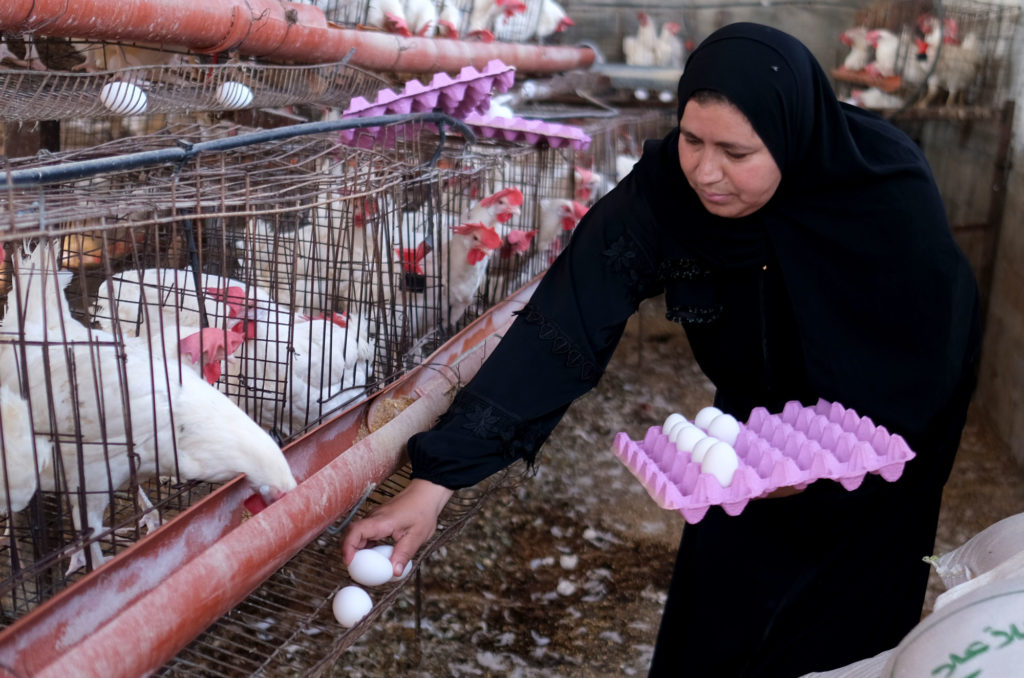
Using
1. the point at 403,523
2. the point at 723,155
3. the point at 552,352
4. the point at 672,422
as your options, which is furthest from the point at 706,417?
the point at 403,523

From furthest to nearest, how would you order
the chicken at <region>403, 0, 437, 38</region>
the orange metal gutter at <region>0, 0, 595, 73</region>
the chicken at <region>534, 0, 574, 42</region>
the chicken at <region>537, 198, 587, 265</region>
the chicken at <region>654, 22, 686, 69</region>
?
Answer: the chicken at <region>654, 22, 686, 69</region> → the chicken at <region>534, 0, 574, 42</region> → the chicken at <region>403, 0, 437, 38</region> → the chicken at <region>537, 198, 587, 265</region> → the orange metal gutter at <region>0, 0, 595, 73</region>

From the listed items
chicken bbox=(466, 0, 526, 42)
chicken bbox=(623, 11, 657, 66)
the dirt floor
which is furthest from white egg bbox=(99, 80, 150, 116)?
chicken bbox=(623, 11, 657, 66)

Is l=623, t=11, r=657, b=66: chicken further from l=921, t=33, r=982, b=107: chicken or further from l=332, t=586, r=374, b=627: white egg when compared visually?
l=332, t=586, r=374, b=627: white egg

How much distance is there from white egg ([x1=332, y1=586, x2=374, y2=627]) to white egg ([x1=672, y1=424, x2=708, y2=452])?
588 mm

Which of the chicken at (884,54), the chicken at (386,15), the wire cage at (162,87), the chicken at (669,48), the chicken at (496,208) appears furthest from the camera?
the chicken at (669,48)

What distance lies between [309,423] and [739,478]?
1.23m

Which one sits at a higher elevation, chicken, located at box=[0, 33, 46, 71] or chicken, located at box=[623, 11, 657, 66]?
chicken, located at box=[623, 11, 657, 66]

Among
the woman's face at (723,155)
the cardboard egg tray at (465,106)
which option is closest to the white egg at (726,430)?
the woman's face at (723,155)

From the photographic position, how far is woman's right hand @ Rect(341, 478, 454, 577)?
4.45 feet

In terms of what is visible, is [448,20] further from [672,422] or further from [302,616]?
[302,616]

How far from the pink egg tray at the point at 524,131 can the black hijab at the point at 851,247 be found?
172 centimetres

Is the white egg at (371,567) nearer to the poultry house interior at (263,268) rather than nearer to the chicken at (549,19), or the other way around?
the poultry house interior at (263,268)

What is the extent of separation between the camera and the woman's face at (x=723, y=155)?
4.58 ft

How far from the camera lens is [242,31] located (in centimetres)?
333
